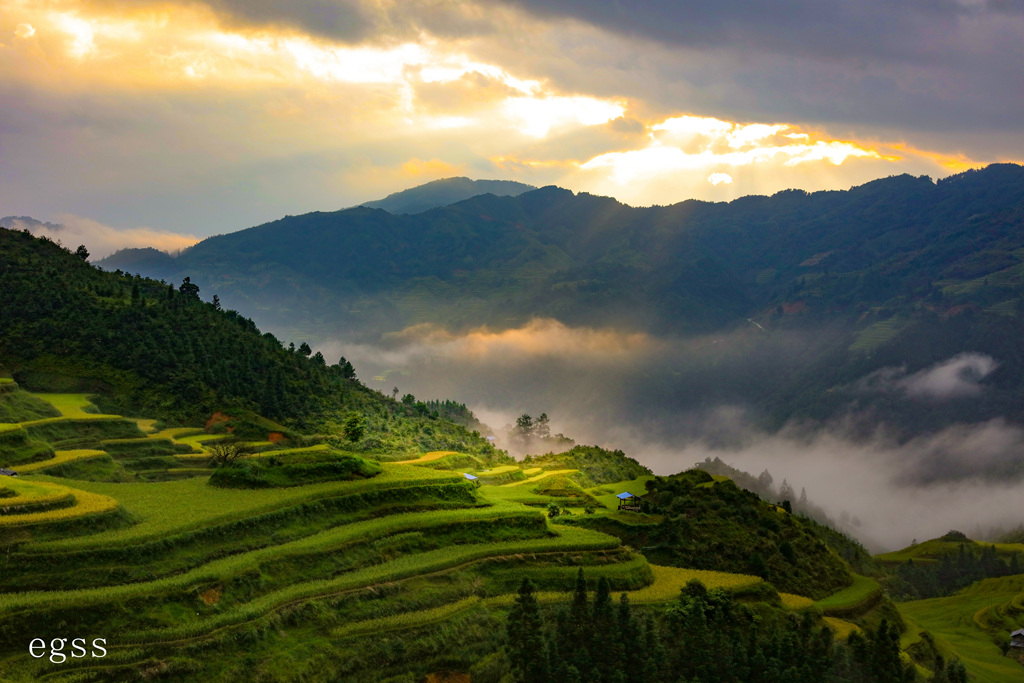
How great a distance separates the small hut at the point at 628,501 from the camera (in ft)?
239

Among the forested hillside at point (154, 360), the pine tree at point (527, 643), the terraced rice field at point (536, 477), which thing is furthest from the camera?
the forested hillside at point (154, 360)

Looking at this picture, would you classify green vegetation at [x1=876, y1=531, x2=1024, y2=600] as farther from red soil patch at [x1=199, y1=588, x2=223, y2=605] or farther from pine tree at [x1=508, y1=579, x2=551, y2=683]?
red soil patch at [x1=199, y1=588, x2=223, y2=605]

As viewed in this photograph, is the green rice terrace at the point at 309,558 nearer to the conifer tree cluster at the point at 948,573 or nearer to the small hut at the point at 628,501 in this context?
the small hut at the point at 628,501

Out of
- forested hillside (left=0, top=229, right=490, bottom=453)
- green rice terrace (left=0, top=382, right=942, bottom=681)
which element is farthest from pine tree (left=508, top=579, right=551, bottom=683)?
forested hillside (left=0, top=229, right=490, bottom=453)

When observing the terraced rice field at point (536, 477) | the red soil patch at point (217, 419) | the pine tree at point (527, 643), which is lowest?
the pine tree at point (527, 643)

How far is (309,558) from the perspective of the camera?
43.3 m

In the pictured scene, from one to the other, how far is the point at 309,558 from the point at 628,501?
129 ft

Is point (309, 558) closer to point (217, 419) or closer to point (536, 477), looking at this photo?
point (536, 477)

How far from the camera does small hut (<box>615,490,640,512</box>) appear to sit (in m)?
72.8

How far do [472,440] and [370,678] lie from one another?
7557 cm

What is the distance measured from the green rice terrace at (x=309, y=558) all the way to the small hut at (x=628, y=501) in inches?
14.9

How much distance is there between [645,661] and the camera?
144 feet

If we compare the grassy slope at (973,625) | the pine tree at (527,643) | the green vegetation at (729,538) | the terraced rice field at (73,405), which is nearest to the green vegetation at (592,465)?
the green vegetation at (729,538)

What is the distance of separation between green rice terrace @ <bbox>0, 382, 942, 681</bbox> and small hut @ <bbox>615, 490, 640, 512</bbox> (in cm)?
38
